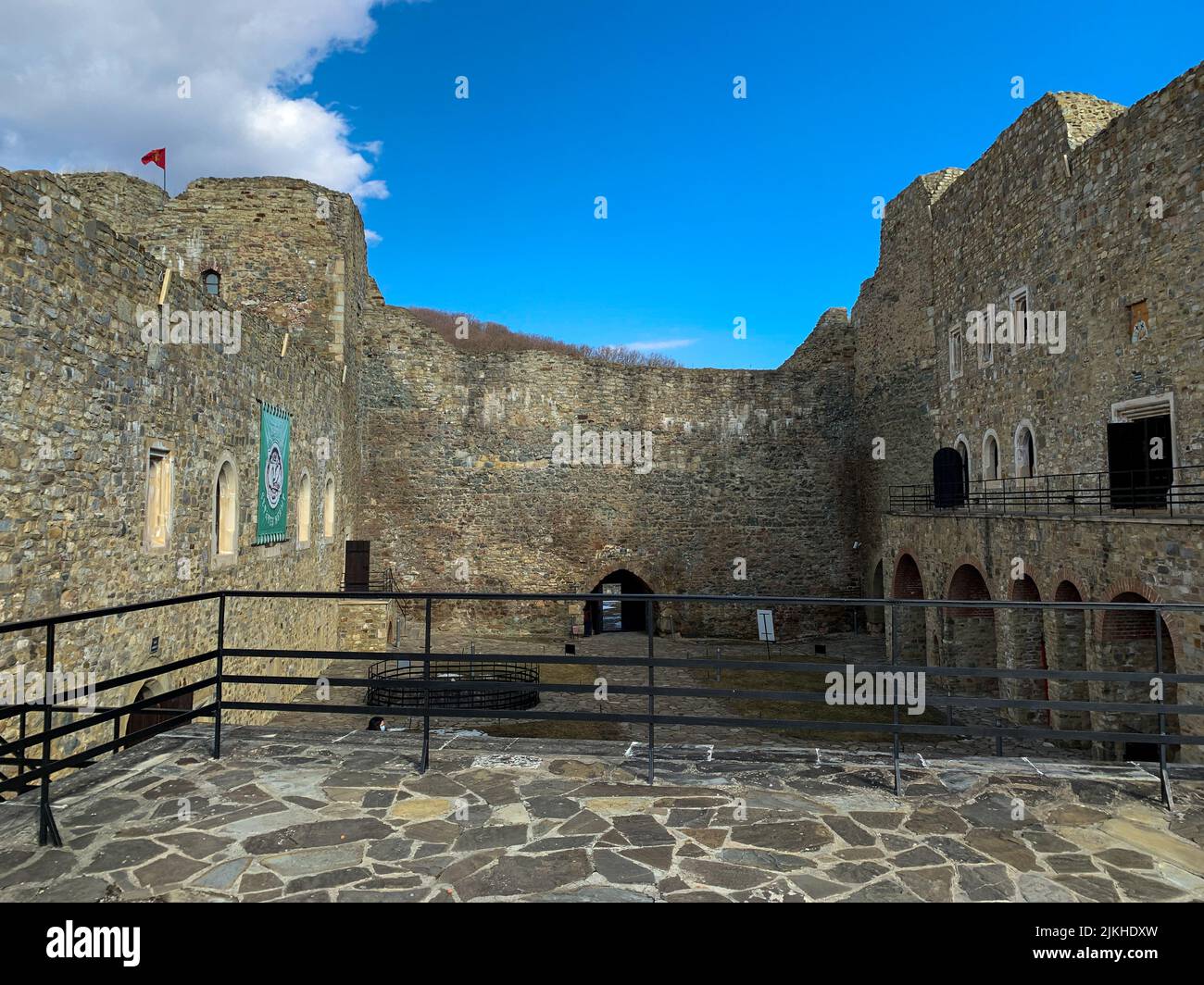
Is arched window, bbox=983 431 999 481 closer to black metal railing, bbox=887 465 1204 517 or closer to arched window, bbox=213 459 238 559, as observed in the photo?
black metal railing, bbox=887 465 1204 517

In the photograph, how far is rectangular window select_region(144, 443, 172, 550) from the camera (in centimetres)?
874

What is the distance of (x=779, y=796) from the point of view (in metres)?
4.25

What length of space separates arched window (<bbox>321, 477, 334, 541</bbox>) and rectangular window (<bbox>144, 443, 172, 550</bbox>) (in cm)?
769

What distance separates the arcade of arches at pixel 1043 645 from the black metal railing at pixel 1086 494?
4.83 feet

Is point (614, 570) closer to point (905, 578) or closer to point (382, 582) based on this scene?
point (382, 582)

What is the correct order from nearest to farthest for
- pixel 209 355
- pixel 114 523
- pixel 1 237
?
pixel 1 237
pixel 114 523
pixel 209 355

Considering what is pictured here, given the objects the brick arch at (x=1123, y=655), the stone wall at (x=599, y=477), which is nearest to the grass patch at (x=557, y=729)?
the brick arch at (x=1123, y=655)

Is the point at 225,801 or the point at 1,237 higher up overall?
the point at 1,237

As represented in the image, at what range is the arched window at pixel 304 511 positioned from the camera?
15055 millimetres

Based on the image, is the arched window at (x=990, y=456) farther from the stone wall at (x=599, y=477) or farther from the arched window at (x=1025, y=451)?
the stone wall at (x=599, y=477)

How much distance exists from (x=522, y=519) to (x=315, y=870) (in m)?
18.8

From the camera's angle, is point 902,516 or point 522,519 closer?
point 902,516
